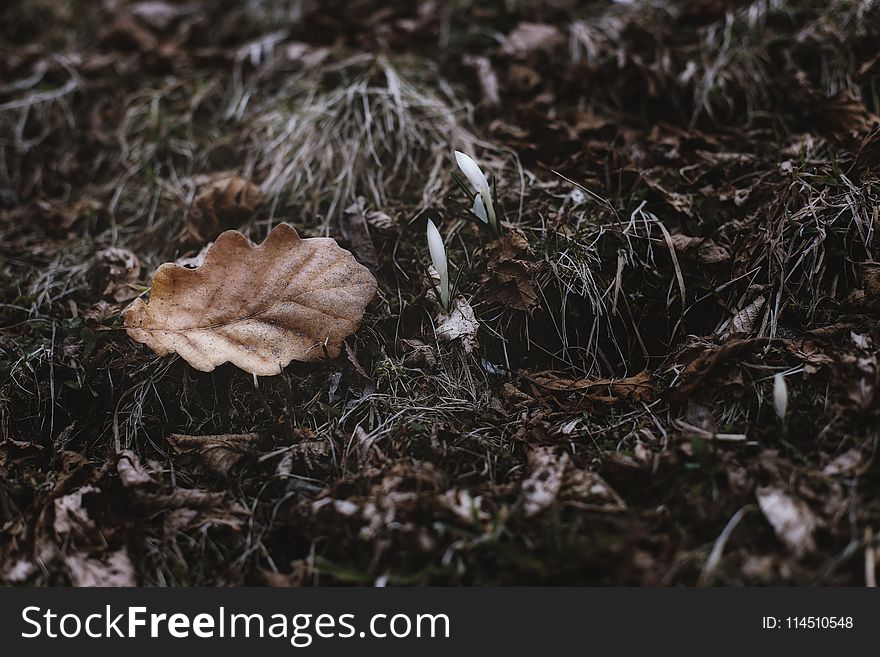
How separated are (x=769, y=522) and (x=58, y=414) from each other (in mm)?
1789

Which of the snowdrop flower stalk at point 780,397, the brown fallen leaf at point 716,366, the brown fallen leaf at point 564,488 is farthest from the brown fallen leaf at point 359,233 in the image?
the snowdrop flower stalk at point 780,397

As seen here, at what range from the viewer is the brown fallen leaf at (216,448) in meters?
1.68

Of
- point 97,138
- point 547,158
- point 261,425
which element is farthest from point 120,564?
point 97,138

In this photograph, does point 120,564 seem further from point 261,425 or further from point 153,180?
point 153,180

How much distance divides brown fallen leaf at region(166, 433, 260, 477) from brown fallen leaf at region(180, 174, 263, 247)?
2.48 feet

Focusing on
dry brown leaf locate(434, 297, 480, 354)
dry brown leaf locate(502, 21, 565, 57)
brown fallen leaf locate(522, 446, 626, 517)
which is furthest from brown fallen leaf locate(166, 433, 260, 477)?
dry brown leaf locate(502, 21, 565, 57)

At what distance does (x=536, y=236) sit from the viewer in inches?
78.4

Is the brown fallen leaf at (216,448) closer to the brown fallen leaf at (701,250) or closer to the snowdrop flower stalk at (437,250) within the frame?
the snowdrop flower stalk at (437,250)

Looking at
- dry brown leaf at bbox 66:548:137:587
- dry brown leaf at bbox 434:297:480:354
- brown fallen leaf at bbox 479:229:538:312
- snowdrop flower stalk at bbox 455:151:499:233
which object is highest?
snowdrop flower stalk at bbox 455:151:499:233

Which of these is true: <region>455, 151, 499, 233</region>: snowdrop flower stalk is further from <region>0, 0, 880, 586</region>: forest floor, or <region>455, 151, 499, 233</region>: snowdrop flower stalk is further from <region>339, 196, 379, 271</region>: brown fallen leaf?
<region>339, 196, 379, 271</region>: brown fallen leaf

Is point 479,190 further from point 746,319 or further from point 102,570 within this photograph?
point 102,570

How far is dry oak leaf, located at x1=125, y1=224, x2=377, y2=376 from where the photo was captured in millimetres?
1756

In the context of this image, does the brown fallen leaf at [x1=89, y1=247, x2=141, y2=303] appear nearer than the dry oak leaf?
No

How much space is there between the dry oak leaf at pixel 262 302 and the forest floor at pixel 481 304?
0.12 meters
